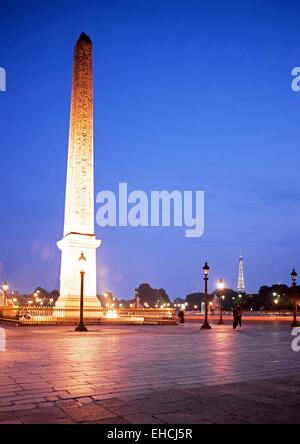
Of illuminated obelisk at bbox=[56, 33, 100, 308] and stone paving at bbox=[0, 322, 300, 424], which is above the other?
illuminated obelisk at bbox=[56, 33, 100, 308]

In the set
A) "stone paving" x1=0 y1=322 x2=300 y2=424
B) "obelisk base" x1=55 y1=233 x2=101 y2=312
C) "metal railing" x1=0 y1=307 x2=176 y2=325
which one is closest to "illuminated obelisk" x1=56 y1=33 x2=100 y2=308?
"obelisk base" x1=55 y1=233 x2=101 y2=312

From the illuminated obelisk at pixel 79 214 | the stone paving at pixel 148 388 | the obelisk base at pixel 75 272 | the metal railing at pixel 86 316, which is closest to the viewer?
the stone paving at pixel 148 388

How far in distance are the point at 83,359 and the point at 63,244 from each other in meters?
21.9

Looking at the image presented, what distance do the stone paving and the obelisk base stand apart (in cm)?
1912

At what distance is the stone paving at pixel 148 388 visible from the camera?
5148 millimetres

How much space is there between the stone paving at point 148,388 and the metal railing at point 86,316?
1758 centimetres

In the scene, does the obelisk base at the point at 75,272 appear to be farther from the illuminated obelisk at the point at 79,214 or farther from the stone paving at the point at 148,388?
the stone paving at the point at 148,388

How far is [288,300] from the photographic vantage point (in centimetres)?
11519

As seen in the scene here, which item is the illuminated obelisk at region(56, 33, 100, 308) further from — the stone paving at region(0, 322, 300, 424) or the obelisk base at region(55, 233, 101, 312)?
the stone paving at region(0, 322, 300, 424)

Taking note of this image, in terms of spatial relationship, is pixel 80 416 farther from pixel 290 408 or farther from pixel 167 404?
pixel 290 408

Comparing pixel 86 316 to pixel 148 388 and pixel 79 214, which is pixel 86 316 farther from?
pixel 148 388

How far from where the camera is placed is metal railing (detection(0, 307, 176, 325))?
29.1 metres

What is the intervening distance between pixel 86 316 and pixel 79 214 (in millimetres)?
6832

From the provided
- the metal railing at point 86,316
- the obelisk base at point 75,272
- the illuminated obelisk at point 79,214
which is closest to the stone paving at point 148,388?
the metal railing at point 86,316
